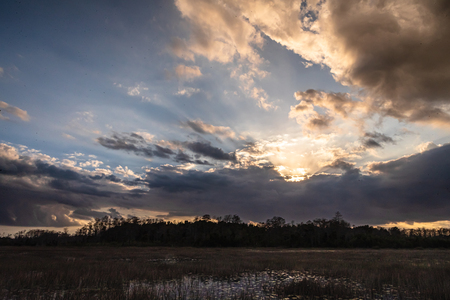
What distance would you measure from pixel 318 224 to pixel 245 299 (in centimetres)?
14006

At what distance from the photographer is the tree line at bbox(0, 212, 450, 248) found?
9956 cm

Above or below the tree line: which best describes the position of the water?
above

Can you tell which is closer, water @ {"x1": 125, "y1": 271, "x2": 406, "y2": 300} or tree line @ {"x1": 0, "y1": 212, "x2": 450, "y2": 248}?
water @ {"x1": 125, "y1": 271, "x2": 406, "y2": 300}

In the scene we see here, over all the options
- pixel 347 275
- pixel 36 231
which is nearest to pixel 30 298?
pixel 347 275

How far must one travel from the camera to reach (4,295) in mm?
12820

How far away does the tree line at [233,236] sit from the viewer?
99.6 m

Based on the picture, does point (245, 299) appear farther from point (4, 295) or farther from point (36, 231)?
point (36, 231)

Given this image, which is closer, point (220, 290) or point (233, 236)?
point (220, 290)

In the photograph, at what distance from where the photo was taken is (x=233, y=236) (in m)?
105

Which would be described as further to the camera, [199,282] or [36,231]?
[36,231]

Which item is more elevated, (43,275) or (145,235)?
(43,275)

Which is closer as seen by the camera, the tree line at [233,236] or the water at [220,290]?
the water at [220,290]

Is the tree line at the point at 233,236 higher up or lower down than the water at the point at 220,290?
lower down

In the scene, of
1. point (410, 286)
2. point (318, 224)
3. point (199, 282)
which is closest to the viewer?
point (410, 286)
